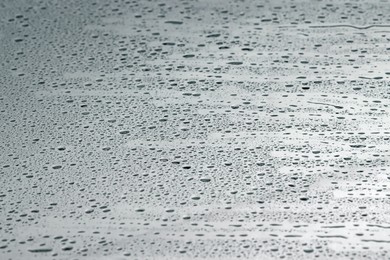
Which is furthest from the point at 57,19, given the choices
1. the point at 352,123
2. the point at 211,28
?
the point at 352,123

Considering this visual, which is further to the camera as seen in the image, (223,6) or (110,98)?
(223,6)

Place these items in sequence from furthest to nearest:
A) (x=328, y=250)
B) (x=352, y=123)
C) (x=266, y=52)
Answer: (x=266, y=52) → (x=352, y=123) → (x=328, y=250)

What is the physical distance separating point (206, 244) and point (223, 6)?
0.39 metres

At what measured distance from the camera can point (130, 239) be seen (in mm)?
647

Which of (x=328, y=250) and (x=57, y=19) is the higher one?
(x=57, y=19)

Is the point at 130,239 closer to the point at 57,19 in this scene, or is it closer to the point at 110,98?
the point at 110,98

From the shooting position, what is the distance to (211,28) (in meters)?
0.92

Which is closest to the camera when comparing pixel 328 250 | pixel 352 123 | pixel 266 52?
pixel 328 250

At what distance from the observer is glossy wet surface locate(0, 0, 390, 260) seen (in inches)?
25.6

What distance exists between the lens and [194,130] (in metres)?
0.77

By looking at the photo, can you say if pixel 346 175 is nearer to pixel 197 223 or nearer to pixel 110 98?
pixel 197 223

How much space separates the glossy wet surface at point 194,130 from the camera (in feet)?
2.13

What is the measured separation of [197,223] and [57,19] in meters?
0.38

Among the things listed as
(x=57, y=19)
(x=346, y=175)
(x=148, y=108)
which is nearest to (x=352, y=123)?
(x=346, y=175)
